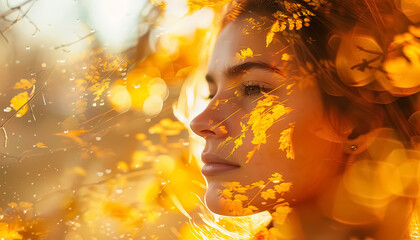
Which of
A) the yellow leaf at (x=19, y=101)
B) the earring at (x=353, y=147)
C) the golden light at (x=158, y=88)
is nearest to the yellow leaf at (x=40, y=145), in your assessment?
the yellow leaf at (x=19, y=101)

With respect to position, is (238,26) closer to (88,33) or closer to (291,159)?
(291,159)

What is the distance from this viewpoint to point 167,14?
1092 mm

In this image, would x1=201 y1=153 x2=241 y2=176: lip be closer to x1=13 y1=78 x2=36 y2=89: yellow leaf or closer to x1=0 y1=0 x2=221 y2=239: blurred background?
x1=0 y1=0 x2=221 y2=239: blurred background

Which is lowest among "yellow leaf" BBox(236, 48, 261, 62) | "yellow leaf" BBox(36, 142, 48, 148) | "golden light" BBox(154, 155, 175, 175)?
"golden light" BBox(154, 155, 175, 175)

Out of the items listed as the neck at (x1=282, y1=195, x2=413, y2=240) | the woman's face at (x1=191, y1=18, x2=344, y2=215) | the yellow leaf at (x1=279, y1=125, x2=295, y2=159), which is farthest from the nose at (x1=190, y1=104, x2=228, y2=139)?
the neck at (x1=282, y1=195, x2=413, y2=240)

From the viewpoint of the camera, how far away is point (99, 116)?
4.13 ft

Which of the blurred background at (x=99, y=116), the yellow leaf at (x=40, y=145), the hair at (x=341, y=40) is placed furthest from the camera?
the yellow leaf at (x=40, y=145)

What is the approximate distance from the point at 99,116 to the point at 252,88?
0.54 m

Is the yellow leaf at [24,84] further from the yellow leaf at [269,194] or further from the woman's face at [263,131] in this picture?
the yellow leaf at [269,194]

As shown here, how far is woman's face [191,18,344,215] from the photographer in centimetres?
89

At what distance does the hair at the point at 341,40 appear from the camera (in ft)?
2.87

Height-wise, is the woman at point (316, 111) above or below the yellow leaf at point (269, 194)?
above

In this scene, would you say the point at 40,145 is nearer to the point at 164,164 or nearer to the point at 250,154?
the point at 164,164

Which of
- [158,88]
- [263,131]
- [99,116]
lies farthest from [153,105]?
[263,131]
